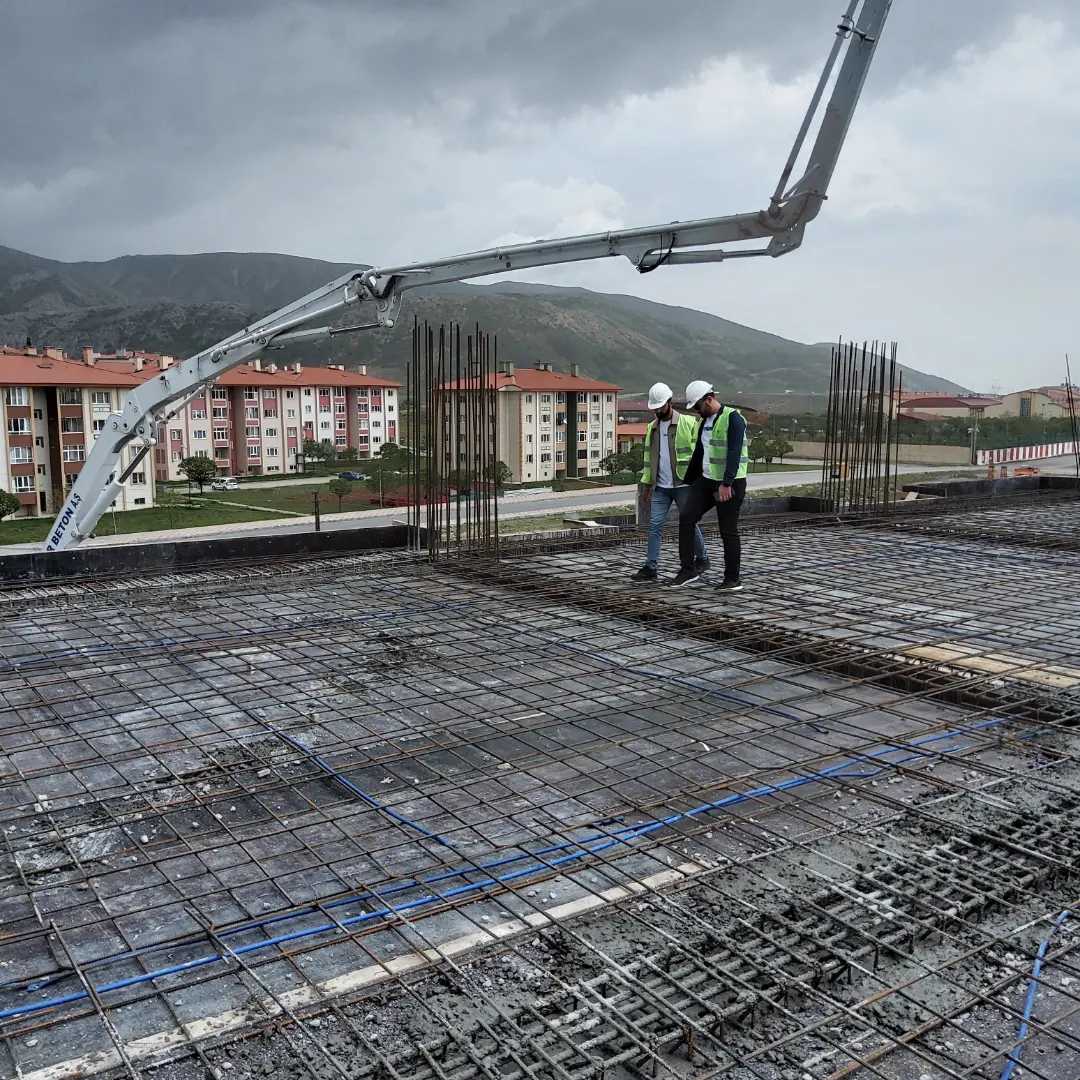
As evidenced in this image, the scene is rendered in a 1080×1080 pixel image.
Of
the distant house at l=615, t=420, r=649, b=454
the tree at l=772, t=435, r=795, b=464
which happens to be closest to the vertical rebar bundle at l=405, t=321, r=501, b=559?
the distant house at l=615, t=420, r=649, b=454

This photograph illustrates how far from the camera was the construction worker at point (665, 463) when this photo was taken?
19.9 ft

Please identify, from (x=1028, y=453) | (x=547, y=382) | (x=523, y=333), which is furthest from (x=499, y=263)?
(x=523, y=333)

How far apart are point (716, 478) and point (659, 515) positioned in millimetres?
469

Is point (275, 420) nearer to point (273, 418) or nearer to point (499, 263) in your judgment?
point (273, 418)

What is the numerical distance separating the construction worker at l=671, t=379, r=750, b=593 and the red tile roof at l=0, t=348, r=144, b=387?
3851 cm

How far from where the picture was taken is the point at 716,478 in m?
5.88

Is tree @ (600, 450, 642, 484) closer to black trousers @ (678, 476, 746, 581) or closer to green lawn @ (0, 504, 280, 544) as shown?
green lawn @ (0, 504, 280, 544)

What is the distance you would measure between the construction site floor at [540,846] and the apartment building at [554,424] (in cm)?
4353

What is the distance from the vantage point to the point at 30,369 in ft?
131

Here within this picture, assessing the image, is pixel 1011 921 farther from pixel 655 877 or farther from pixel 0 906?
pixel 0 906

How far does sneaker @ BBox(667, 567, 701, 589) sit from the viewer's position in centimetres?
600

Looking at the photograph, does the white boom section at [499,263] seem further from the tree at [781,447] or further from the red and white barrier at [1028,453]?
the tree at [781,447]

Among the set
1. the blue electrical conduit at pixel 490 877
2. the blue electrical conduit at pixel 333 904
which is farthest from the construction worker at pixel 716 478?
the blue electrical conduit at pixel 333 904

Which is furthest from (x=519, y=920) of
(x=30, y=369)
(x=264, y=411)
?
(x=264, y=411)
